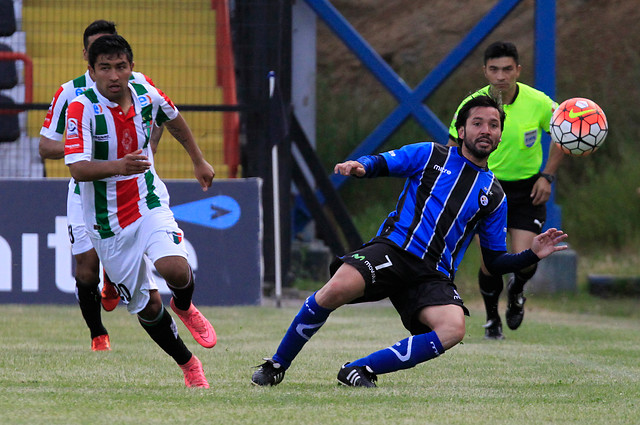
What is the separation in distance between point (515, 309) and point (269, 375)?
3427mm

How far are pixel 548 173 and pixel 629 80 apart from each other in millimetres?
10560

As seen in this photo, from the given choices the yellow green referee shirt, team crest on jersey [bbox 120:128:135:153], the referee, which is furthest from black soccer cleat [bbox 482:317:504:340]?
team crest on jersey [bbox 120:128:135:153]

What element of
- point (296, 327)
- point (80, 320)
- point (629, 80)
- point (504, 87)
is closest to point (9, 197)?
point (80, 320)

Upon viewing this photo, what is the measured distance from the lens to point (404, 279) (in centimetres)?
524

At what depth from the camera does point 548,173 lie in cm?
809

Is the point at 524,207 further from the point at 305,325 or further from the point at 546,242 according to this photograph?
the point at 305,325

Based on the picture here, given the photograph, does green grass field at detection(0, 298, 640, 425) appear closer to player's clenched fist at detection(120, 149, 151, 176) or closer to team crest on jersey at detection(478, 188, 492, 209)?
team crest on jersey at detection(478, 188, 492, 209)

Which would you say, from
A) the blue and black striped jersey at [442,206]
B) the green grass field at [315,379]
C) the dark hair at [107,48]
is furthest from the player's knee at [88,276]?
the blue and black striped jersey at [442,206]

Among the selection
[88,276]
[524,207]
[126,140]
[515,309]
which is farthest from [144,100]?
[515,309]

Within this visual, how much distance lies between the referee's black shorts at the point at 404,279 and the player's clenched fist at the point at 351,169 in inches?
17.9

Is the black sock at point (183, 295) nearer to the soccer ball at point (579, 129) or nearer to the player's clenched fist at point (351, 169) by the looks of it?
the player's clenched fist at point (351, 169)

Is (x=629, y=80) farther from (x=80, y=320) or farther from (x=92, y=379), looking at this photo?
(x=92, y=379)

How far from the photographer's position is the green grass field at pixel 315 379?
4.37 metres

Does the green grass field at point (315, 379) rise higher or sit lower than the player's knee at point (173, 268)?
lower
